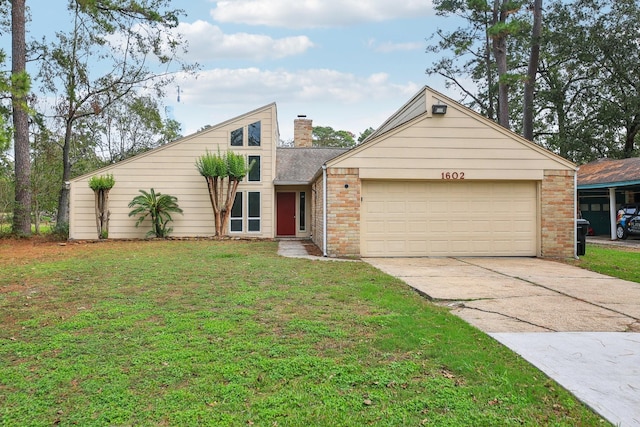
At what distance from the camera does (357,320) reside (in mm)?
4301

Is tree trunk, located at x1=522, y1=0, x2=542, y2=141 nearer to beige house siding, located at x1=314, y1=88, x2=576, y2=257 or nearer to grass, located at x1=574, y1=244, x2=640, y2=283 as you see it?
grass, located at x1=574, y1=244, x2=640, y2=283

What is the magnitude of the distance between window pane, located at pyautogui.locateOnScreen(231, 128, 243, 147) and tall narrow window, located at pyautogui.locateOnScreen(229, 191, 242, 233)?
187 centimetres

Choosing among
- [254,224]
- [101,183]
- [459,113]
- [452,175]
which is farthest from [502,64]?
[101,183]

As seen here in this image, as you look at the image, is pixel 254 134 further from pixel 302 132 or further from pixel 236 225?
pixel 302 132

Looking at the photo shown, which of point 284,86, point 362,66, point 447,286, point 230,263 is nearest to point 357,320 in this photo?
point 447,286

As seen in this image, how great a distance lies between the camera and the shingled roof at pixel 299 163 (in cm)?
1619

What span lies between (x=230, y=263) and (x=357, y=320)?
497 cm

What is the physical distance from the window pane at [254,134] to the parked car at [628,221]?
14.5 m

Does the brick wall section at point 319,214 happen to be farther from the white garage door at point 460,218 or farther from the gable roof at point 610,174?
the gable roof at point 610,174

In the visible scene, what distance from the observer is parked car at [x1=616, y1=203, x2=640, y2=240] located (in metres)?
15.6

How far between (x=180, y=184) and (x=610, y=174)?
1716cm

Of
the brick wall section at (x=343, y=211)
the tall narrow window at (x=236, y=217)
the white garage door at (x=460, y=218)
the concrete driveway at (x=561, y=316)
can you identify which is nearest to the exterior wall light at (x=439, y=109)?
the white garage door at (x=460, y=218)

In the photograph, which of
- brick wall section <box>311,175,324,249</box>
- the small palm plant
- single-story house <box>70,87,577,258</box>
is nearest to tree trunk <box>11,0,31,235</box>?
the small palm plant

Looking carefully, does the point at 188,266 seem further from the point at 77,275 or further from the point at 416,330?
the point at 416,330
